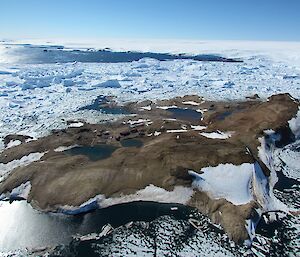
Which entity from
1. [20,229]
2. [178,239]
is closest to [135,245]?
[178,239]

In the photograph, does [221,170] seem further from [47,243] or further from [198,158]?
[47,243]

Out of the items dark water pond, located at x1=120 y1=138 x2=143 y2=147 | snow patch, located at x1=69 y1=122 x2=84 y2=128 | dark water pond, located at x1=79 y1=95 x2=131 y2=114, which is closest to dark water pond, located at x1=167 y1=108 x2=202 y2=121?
dark water pond, located at x1=79 y1=95 x2=131 y2=114

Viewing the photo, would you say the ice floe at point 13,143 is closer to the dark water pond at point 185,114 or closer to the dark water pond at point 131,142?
the dark water pond at point 131,142

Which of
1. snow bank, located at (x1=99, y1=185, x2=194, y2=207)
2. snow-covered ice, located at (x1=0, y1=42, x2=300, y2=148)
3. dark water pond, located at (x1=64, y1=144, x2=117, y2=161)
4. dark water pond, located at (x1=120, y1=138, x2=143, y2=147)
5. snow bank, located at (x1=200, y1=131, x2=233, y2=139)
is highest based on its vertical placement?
snow bank, located at (x1=200, y1=131, x2=233, y2=139)

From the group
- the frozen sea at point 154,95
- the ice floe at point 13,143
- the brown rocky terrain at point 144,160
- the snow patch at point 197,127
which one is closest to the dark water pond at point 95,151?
the brown rocky terrain at point 144,160

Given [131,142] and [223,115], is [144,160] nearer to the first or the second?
[131,142]

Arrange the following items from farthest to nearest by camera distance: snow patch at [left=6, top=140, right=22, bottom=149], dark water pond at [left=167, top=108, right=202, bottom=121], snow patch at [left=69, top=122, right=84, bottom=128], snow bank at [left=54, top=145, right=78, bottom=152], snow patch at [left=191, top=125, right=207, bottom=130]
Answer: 1. dark water pond at [left=167, top=108, right=202, bottom=121]
2. snow patch at [left=69, top=122, right=84, bottom=128]
3. snow patch at [left=191, top=125, right=207, bottom=130]
4. snow patch at [left=6, top=140, right=22, bottom=149]
5. snow bank at [left=54, top=145, right=78, bottom=152]

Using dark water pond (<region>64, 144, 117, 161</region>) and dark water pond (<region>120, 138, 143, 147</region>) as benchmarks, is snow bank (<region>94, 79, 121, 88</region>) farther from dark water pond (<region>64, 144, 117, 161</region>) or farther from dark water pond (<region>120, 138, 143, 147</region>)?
dark water pond (<region>64, 144, 117, 161</region>)
